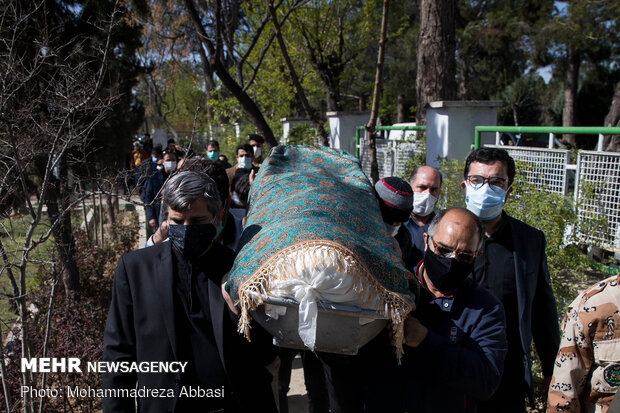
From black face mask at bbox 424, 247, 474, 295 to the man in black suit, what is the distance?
74 centimetres

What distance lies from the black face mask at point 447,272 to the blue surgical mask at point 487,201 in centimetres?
67

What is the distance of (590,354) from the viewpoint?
188cm

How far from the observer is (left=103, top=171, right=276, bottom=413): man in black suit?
1977 millimetres

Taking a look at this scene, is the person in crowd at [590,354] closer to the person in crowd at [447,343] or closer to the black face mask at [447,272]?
the person in crowd at [447,343]

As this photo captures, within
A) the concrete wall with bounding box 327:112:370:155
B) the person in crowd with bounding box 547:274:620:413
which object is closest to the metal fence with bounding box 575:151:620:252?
the person in crowd with bounding box 547:274:620:413

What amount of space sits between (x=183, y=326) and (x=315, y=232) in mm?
737

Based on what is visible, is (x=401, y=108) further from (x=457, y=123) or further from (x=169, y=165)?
(x=169, y=165)

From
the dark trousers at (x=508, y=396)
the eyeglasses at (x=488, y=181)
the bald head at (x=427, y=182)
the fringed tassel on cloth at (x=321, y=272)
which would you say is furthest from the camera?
the bald head at (x=427, y=182)

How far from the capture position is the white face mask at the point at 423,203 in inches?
130

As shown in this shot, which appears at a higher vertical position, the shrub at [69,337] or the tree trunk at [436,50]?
the tree trunk at [436,50]

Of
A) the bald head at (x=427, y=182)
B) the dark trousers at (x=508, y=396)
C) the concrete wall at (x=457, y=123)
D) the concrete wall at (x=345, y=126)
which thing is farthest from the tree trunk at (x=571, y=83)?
the dark trousers at (x=508, y=396)

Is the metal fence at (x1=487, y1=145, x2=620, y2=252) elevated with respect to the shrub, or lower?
elevated

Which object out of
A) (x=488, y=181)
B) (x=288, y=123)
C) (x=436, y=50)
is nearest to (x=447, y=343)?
(x=488, y=181)

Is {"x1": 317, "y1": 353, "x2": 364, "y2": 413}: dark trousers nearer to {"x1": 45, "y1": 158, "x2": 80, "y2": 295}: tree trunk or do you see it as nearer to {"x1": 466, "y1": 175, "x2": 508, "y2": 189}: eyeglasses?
{"x1": 466, "y1": 175, "x2": 508, "y2": 189}: eyeglasses
